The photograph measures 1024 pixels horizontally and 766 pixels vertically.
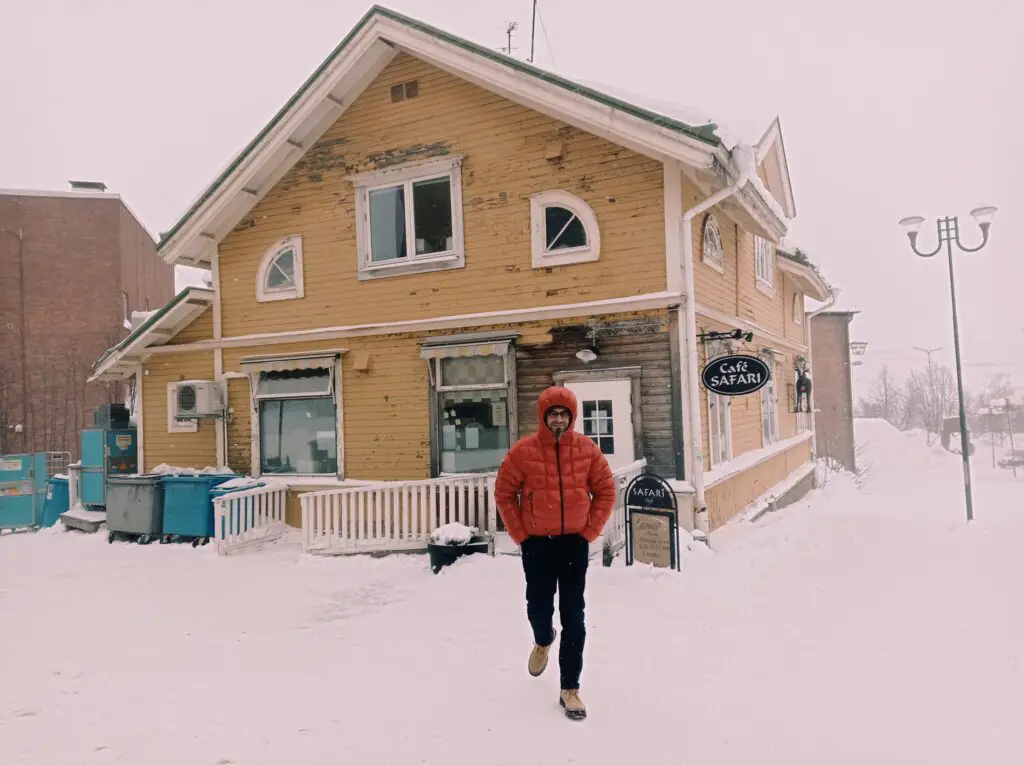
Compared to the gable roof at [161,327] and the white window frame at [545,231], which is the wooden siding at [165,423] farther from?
the white window frame at [545,231]

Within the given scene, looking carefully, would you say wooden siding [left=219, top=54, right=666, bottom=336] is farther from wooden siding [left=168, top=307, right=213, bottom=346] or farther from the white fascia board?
wooden siding [left=168, top=307, right=213, bottom=346]

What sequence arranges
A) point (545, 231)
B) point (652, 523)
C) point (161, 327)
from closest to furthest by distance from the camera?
point (652, 523) → point (545, 231) → point (161, 327)

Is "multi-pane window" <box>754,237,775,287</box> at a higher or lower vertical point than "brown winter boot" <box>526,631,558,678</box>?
higher

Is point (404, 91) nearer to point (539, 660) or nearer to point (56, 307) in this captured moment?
point (539, 660)

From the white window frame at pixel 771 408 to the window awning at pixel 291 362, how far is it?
8.58 m

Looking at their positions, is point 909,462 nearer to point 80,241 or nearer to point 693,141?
point 693,141

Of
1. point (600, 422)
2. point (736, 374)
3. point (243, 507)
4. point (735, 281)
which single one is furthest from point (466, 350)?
point (735, 281)

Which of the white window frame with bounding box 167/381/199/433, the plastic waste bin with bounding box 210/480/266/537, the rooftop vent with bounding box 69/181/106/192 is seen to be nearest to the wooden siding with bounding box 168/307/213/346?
the white window frame with bounding box 167/381/199/433

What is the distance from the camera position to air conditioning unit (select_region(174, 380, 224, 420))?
11.9 meters

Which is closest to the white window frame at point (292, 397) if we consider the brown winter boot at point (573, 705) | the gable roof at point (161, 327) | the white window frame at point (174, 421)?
the white window frame at point (174, 421)

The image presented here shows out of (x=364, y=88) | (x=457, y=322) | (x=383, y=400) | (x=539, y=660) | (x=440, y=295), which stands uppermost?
(x=364, y=88)

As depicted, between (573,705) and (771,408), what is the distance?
12258 millimetres

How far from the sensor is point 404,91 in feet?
35.6

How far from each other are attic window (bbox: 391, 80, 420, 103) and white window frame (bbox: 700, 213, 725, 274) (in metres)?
4.85
